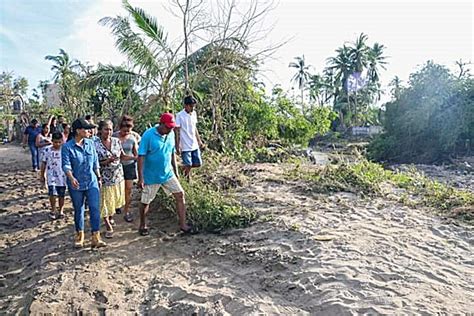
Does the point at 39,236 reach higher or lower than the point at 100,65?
lower

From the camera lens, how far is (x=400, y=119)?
85.1 feet

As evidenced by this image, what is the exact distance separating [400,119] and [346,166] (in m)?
19.8

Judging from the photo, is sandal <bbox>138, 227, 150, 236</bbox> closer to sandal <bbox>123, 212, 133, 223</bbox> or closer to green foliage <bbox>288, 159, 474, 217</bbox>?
sandal <bbox>123, 212, 133, 223</bbox>

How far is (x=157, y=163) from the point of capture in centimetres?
539

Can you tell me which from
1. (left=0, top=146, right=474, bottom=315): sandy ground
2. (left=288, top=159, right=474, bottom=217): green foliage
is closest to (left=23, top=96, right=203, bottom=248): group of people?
(left=0, top=146, right=474, bottom=315): sandy ground

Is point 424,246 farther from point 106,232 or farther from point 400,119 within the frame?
point 400,119

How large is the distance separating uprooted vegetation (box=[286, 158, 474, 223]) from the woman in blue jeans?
369 centimetres

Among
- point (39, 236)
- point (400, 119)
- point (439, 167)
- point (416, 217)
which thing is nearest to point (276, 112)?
point (416, 217)

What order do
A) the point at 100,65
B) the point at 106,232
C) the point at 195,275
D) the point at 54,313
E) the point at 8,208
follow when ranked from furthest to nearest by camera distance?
the point at 100,65, the point at 8,208, the point at 106,232, the point at 195,275, the point at 54,313

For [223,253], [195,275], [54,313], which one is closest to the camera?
[54,313]

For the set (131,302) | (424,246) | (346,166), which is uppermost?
(346,166)

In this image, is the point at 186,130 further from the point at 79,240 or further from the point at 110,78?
the point at 110,78

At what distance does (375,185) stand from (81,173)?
4.87 m

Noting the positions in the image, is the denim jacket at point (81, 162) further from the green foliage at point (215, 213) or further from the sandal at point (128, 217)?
the green foliage at point (215, 213)
